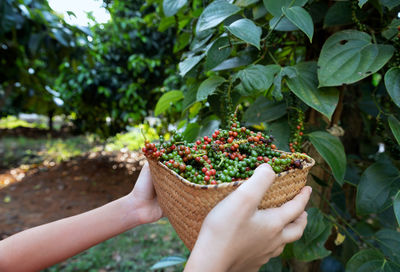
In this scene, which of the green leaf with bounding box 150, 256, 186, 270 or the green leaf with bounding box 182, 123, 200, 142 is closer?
the green leaf with bounding box 182, 123, 200, 142

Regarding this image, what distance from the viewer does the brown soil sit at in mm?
2084

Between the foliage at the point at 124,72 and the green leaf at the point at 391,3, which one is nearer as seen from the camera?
the green leaf at the point at 391,3

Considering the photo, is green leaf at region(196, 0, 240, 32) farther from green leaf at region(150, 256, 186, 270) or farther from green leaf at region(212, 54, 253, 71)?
green leaf at region(150, 256, 186, 270)

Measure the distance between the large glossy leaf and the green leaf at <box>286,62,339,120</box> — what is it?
0.35 m

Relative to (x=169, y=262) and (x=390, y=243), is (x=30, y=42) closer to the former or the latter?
(x=169, y=262)

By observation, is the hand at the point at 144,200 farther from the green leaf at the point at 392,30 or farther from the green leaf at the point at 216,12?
the green leaf at the point at 392,30

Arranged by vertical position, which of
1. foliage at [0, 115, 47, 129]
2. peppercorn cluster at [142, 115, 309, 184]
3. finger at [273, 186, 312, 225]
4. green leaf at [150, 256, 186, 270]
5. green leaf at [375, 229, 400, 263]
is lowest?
foliage at [0, 115, 47, 129]

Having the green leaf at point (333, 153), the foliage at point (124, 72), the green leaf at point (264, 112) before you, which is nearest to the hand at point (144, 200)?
the green leaf at point (264, 112)

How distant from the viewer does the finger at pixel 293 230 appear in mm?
443

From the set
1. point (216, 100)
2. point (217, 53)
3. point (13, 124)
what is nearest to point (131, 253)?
point (216, 100)

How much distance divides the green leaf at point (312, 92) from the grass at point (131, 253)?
3.70ft

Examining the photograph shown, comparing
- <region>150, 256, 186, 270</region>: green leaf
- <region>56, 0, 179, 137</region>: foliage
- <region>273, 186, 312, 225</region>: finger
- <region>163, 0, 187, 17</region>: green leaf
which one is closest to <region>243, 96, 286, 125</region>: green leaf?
<region>273, 186, 312, 225</region>: finger

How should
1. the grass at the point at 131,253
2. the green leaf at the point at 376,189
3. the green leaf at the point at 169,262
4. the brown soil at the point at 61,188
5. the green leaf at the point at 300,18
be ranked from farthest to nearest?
the brown soil at the point at 61,188, the grass at the point at 131,253, the green leaf at the point at 169,262, the green leaf at the point at 376,189, the green leaf at the point at 300,18

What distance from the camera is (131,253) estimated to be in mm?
1664
